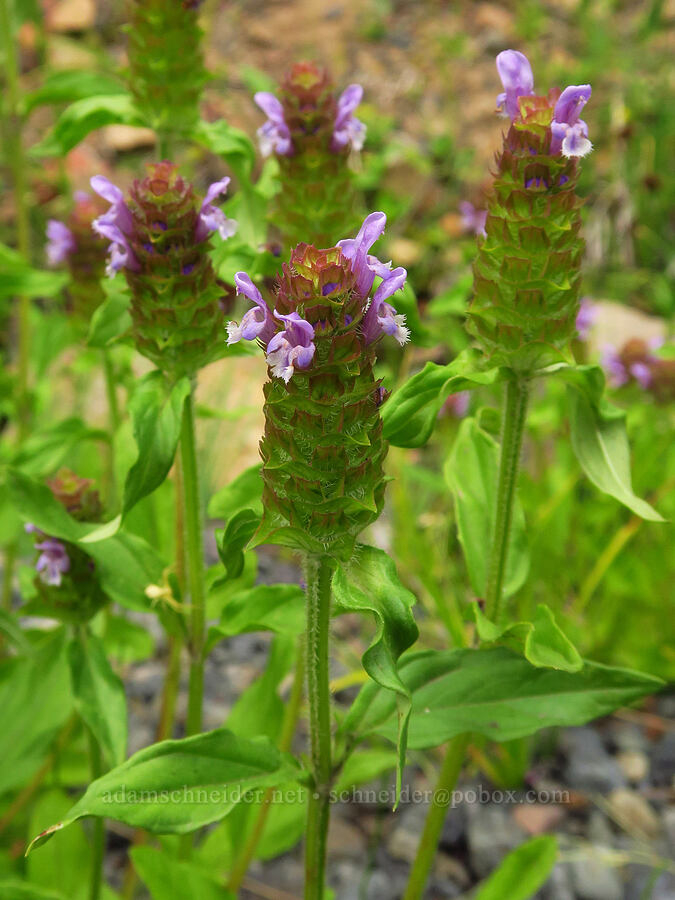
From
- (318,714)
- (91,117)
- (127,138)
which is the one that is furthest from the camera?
(127,138)

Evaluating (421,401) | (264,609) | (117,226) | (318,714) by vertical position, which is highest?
(117,226)

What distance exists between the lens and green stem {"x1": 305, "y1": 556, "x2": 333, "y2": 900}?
1.70 m

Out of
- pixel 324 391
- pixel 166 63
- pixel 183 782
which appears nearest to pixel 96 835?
pixel 183 782

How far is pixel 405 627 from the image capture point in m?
1.51

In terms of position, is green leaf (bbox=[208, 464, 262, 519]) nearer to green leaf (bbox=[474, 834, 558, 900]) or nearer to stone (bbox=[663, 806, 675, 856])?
green leaf (bbox=[474, 834, 558, 900])

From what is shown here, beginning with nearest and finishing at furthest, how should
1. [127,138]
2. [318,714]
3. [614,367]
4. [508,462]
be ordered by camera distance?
[318,714], [508,462], [614,367], [127,138]

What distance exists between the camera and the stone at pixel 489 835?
10.0 feet

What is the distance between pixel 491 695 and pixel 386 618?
572 mm

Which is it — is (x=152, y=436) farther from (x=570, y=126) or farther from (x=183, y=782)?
(x=570, y=126)

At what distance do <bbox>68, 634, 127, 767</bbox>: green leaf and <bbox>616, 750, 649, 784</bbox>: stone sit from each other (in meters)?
2.10

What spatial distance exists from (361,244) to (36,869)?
2.22 m

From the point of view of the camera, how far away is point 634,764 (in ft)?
11.2

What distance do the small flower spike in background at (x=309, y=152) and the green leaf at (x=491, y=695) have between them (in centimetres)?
117

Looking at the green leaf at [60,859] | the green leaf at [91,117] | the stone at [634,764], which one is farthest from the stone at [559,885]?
the green leaf at [91,117]
